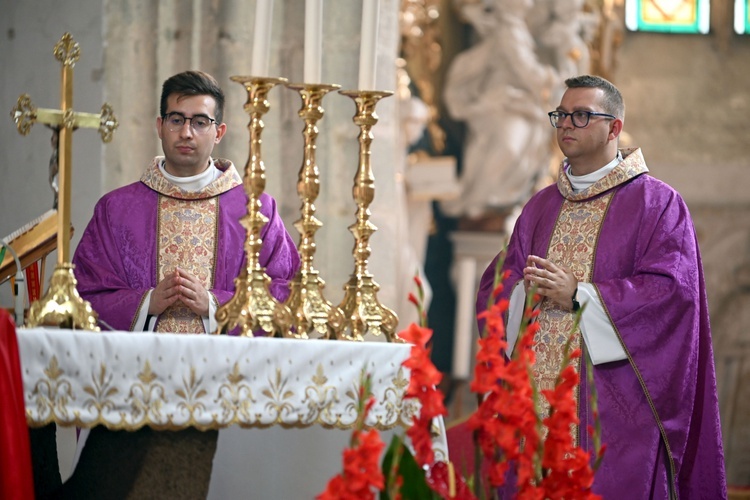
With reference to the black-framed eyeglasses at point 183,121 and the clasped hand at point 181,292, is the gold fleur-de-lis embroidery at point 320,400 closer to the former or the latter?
the clasped hand at point 181,292

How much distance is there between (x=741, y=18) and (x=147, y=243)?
26.5ft

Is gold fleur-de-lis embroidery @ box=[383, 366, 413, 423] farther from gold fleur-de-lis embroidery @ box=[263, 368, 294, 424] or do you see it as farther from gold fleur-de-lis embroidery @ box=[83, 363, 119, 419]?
gold fleur-de-lis embroidery @ box=[83, 363, 119, 419]

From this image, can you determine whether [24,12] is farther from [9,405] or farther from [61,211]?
[9,405]

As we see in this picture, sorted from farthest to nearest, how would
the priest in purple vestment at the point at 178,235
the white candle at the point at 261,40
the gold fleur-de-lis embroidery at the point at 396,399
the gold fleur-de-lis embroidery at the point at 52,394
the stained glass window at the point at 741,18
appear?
the stained glass window at the point at 741,18 < the priest in purple vestment at the point at 178,235 < the white candle at the point at 261,40 < the gold fleur-de-lis embroidery at the point at 396,399 < the gold fleur-de-lis embroidery at the point at 52,394

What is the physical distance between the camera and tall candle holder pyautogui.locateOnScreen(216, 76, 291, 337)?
3385mm

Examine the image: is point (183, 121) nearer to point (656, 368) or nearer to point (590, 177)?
point (590, 177)

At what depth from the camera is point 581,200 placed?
4.46 m

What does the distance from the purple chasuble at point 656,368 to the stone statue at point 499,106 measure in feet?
16.0

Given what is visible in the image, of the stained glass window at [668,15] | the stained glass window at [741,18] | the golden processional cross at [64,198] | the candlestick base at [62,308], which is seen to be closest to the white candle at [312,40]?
the golden processional cross at [64,198]

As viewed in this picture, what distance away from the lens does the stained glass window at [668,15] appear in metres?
11.1

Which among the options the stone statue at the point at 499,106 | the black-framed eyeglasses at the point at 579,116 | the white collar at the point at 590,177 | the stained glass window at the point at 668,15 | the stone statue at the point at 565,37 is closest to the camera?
the black-framed eyeglasses at the point at 579,116

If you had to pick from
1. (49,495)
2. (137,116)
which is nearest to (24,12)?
(137,116)

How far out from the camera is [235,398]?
3064 mm

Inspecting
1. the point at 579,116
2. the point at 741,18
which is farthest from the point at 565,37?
the point at 579,116
